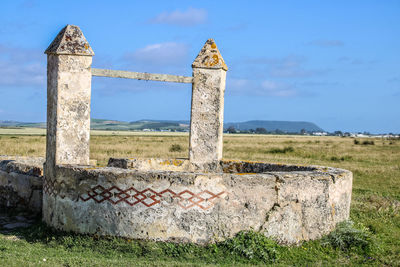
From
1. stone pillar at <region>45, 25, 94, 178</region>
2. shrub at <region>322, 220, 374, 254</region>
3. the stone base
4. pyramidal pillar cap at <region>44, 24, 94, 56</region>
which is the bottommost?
shrub at <region>322, 220, 374, 254</region>

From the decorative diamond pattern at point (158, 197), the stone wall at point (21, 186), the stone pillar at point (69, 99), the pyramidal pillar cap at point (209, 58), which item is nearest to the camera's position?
the decorative diamond pattern at point (158, 197)

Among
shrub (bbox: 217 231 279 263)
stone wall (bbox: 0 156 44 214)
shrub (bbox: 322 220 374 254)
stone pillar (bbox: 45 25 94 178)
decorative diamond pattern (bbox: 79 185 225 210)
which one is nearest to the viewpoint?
shrub (bbox: 217 231 279 263)

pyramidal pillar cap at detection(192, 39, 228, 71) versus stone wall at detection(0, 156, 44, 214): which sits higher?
pyramidal pillar cap at detection(192, 39, 228, 71)

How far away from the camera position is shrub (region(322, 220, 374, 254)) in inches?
250

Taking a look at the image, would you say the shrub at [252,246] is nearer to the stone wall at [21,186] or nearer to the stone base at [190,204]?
the stone base at [190,204]

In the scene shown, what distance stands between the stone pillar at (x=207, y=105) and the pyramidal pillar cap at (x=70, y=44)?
207 cm

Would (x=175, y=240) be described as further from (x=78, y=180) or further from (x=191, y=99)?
(x=191, y=99)

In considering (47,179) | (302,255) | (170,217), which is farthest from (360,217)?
(47,179)

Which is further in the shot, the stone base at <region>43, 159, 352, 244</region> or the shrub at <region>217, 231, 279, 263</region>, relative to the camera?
the stone base at <region>43, 159, 352, 244</region>

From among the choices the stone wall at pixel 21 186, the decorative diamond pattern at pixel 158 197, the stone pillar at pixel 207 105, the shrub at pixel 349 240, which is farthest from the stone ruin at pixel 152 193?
the stone wall at pixel 21 186

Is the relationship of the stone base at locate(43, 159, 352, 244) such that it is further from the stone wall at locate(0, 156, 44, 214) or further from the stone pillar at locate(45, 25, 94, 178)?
the stone wall at locate(0, 156, 44, 214)

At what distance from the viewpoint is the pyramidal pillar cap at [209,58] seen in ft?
26.6

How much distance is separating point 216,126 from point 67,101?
8.98ft

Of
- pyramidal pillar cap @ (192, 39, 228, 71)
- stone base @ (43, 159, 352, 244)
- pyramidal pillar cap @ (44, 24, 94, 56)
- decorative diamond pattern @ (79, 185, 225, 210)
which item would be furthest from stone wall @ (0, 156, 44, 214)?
pyramidal pillar cap @ (192, 39, 228, 71)
